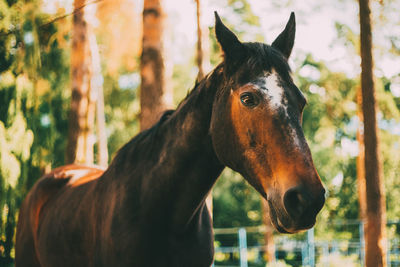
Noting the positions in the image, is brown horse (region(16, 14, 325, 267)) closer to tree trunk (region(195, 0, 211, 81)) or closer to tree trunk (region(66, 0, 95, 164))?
tree trunk (region(66, 0, 95, 164))

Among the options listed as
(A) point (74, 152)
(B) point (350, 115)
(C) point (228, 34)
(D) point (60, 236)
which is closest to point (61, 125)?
(A) point (74, 152)

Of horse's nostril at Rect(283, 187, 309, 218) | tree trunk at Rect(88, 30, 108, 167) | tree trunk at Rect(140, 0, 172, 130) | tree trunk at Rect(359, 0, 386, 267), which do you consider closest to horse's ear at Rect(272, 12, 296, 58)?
horse's nostril at Rect(283, 187, 309, 218)

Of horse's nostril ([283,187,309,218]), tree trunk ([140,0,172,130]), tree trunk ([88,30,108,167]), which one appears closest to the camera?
horse's nostril ([283,187,309,218])

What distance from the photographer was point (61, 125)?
20.5 metres

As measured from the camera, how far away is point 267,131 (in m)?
2.18

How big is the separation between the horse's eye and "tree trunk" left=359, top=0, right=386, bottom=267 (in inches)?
189

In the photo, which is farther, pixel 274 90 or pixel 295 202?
pixel 274 90

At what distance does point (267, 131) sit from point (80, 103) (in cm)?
820

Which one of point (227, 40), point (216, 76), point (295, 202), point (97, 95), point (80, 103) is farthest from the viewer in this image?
point (97, 95)

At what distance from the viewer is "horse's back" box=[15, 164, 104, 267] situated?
4.38 metres

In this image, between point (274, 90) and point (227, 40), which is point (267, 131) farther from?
point (227, 40)

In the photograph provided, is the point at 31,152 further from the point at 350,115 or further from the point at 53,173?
the point at 350,115

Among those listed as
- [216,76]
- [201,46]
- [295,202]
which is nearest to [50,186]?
[216,76]

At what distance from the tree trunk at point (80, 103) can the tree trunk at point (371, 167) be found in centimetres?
568
